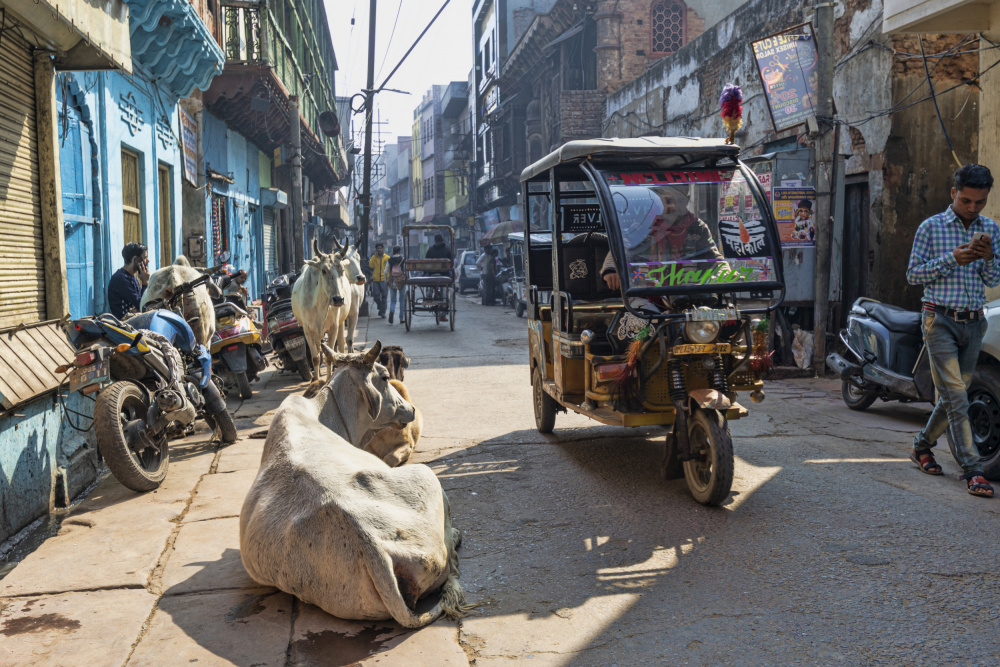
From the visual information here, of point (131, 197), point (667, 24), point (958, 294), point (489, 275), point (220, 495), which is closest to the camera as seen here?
point (958, 294)

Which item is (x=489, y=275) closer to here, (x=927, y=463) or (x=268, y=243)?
(x=268, y=243)

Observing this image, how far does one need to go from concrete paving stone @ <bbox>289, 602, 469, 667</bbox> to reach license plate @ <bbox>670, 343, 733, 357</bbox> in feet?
8.11

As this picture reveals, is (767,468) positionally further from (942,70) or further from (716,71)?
(716,71)

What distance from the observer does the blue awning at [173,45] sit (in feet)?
29.6

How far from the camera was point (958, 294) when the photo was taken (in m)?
5.45

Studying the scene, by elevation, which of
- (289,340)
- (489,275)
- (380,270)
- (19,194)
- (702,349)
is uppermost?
Result: (19,194)

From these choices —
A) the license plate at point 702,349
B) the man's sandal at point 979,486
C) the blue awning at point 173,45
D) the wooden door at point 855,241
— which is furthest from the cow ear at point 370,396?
the wooden door at point 855,241

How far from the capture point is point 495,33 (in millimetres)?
42219

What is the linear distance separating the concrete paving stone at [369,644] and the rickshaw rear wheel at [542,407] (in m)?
3.79

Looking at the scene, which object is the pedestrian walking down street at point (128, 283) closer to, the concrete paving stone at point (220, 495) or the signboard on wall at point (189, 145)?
the concrete paving stone at point (220, 495)

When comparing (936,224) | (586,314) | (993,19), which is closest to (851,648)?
(936,224)

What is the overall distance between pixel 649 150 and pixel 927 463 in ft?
9.80

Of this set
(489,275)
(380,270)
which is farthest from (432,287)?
(489,275)

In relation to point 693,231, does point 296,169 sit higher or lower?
higher
